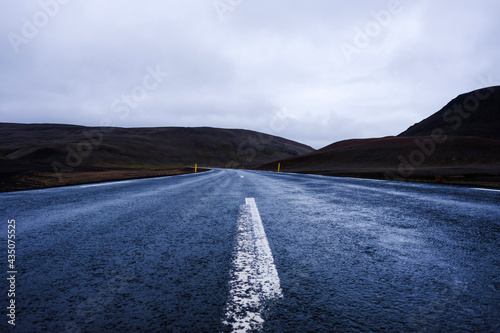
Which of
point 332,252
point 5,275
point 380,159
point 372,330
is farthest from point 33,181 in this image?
point 380,159

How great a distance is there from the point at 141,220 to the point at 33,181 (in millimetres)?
12658

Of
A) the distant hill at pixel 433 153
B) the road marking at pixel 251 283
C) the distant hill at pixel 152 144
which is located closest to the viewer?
the road marking at pixel 251 283

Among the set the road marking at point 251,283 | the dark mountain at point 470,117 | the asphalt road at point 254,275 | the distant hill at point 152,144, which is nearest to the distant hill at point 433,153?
the dark mountain at point 470,117

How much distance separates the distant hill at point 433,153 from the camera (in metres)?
33.3

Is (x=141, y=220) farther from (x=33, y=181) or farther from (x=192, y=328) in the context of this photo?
(x=33, y=181)

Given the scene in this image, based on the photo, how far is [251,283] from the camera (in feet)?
7.68

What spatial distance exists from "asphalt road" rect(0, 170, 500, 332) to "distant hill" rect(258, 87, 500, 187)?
60.3 ft

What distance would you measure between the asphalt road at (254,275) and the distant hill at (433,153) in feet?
60.3

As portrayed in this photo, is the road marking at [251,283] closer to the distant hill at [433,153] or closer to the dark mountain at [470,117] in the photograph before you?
the distant hill at [433,153]

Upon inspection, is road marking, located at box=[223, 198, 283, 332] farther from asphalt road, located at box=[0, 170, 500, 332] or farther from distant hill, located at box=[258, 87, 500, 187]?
distant hill, located at box=[258, 87, 500, 187]

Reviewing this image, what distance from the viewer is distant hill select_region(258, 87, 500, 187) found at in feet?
109

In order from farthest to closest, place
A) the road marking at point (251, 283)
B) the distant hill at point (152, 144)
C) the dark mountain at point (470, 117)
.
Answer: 1. the distant hill at point (152, 144)
2. the dark mountain at point (470, 117)
3. the road marking at point (251, 283)

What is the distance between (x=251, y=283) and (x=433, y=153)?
64212 mm

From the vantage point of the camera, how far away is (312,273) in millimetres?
2641
